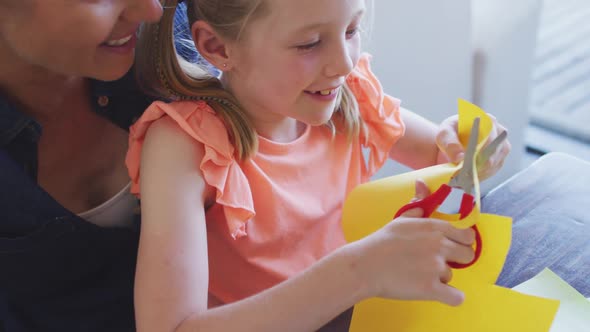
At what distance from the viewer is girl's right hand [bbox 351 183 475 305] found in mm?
662

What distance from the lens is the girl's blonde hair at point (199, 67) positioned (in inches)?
32.8

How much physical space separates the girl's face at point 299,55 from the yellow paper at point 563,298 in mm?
321

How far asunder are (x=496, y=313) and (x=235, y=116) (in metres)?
0.39

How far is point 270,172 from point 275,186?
0.07 ft

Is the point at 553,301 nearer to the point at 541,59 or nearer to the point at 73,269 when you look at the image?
the point at 73,269

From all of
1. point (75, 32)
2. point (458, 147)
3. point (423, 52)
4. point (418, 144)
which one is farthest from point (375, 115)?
point (423, 52)

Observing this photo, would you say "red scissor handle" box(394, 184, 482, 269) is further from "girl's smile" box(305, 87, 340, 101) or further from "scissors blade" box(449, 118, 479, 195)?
"girl's smile" box(305, 87, 340, 101)

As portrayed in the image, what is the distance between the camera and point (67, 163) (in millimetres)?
979

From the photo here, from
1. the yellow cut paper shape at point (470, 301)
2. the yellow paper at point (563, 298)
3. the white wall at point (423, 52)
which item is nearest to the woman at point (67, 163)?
the yellow cut paper shape at point (470, 301)

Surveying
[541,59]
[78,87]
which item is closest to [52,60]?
[78,87]

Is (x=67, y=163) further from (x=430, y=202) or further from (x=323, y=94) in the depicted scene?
(x=430, y=202)

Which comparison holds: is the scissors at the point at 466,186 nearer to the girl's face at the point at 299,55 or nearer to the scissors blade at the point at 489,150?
the scissors blade at the point at 489,150

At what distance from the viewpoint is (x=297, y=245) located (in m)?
0.95

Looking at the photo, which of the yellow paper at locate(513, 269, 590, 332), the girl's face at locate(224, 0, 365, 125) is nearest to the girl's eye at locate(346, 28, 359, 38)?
the girl's face at locate(224, 0, 365, 125)
